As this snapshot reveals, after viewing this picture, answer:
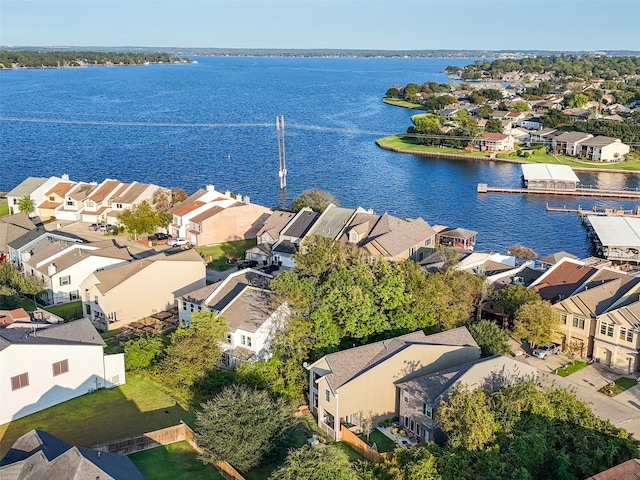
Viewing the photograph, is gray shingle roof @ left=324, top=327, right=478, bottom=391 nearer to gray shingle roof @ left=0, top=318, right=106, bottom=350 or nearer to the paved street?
the paved street

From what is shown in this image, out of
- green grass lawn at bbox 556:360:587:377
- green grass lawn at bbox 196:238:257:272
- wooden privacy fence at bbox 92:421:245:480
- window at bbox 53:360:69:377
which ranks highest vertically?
window at bbox 53:360:69:377

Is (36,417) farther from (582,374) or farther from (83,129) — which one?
(83,129)

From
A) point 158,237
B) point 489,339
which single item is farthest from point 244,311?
point 158,237

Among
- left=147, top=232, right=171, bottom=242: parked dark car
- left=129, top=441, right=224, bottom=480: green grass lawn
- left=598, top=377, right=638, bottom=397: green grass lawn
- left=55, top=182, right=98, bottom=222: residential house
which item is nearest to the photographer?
left=129, top=441, right=224, bottom=480: green grass lawn

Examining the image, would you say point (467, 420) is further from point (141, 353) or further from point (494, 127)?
point (494, 127)

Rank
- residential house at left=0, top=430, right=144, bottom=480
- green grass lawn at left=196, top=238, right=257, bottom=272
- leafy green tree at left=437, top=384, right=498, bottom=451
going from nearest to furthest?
1. residential house at left=0, top=430, right=144, bottom=480
2. leafy green tree at left=437, top=384, right=498, bottom=451
3. green grass lawn at left=196, top=238, right=257, bottom=272

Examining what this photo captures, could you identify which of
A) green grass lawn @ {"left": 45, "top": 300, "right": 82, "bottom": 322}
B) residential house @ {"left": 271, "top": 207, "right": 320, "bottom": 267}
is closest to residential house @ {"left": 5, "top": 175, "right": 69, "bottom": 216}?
green grass lawn @ {"left": 45, "top": 300, "right": 82, "bottom": 322}
